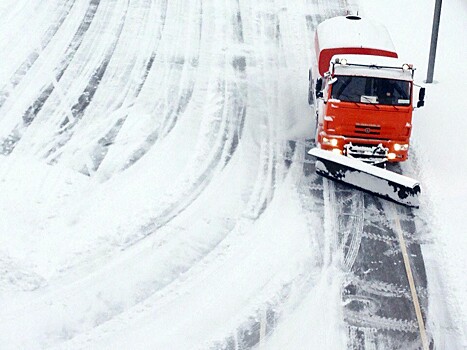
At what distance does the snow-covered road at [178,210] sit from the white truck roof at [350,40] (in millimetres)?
2015

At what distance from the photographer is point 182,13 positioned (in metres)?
28.4

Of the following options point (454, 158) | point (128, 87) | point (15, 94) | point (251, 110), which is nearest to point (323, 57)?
point (251, 110)

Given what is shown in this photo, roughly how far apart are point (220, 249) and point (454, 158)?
7376 mm

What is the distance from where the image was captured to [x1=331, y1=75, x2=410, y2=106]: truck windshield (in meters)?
17.8

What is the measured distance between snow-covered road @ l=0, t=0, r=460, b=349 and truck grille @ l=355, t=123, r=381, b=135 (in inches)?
55.0

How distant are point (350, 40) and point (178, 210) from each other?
22.2ft

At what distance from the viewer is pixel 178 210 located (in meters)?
16.6

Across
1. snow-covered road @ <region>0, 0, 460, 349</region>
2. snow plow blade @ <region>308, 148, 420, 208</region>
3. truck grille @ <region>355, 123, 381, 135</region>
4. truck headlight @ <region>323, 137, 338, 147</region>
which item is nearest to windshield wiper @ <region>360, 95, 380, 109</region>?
truck grille @ <region>355, 123, 381, 135</region>

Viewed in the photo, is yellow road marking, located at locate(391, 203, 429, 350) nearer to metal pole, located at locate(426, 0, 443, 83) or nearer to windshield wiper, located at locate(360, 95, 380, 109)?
windshield wiper, located at locate(360, 95, 380, 109)

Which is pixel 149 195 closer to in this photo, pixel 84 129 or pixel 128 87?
pixel 84 129

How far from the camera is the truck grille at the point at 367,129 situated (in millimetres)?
17781

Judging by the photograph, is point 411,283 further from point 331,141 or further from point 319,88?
point 319,88

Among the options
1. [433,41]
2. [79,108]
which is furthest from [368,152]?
[79,108]

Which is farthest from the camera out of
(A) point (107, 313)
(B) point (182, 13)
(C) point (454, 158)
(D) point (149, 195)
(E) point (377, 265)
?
(B) point (182, 13)
